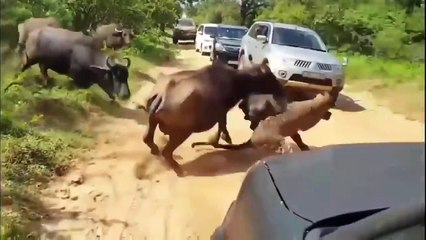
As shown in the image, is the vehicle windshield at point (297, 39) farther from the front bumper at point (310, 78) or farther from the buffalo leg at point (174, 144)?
the buffalo leg at point (174, 144)

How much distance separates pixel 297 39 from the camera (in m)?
3.98

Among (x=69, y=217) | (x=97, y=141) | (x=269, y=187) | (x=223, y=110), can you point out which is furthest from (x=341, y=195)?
(x=97, y=141)

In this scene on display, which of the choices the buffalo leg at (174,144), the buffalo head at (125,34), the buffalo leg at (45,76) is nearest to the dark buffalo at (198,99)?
the buffalo leg at (174,144)

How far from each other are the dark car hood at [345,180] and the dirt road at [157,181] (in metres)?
1.03

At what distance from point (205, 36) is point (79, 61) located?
5.88ft

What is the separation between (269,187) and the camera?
1.61 meters

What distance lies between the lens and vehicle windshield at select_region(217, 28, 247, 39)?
382cm

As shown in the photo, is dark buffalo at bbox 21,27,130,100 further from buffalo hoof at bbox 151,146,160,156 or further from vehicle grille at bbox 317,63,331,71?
vehicle grille at bbox 317,63,331,71

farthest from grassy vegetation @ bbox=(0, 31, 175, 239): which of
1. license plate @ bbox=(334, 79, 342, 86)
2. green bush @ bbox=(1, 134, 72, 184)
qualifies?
license plate @ bbox=(334, 79, 342, 86)

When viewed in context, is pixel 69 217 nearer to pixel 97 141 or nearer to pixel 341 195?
pixel 97 141

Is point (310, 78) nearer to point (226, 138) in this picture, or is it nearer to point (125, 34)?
point (226, 138)

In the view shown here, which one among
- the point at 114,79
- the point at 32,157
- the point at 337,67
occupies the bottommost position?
the point at 114,79

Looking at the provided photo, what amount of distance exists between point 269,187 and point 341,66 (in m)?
2.11

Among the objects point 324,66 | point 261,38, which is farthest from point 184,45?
point 324,66
